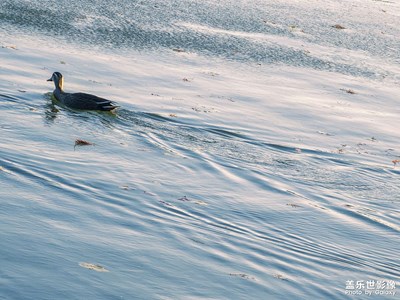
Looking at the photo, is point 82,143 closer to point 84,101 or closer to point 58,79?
point 84,101

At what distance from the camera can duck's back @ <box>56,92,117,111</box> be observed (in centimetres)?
1367

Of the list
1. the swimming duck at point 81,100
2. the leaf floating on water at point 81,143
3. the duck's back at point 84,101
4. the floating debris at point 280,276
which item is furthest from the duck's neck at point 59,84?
the floating debris at point 280,276

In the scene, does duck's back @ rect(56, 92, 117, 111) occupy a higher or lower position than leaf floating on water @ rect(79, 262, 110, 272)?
higher

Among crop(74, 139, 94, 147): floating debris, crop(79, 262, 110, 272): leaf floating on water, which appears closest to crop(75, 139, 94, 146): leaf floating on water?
crop(74, 139, 94, 147): floating debris

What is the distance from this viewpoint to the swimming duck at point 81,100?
13688 mm

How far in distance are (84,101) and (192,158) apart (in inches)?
105

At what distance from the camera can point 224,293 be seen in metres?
7.91

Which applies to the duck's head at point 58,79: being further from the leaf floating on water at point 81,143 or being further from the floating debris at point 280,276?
the floating debris at point 280,276

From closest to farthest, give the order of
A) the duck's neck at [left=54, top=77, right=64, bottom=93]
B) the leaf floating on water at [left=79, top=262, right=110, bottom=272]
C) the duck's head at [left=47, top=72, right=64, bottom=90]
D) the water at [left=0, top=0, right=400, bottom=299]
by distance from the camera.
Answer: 1. the leaf floating on water at [left=79, top=262, right=110, bottom=272]
2. the water at [left=0, top=0, right=400, bottom=299]
3. the duck's neck at [left=54, top=77, right=64, bottom=93]
4. the duck's head at [left=47, top=72, right=64, bottom=90]

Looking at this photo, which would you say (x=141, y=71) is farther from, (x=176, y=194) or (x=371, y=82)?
(x=176, y=194)

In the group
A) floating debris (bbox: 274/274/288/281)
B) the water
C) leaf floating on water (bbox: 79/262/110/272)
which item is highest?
the water

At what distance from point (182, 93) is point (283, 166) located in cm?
394

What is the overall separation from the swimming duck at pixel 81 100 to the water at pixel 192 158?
142 mm

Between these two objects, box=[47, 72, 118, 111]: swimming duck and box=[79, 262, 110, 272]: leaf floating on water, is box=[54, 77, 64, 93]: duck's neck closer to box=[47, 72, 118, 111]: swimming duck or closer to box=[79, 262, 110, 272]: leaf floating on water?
box=[47, 72, 118, 111]: swimming duck
